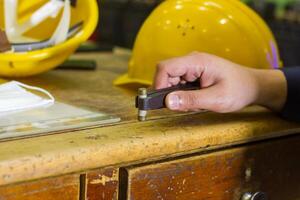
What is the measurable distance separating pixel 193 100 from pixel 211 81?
43mm

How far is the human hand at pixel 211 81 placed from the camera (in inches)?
25.0

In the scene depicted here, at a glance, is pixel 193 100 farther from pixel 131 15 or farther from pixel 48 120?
pixel 131 15

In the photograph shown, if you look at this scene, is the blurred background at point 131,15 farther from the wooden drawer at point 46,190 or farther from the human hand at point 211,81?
the wooden drawer at point 46,190

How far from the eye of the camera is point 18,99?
658 mm

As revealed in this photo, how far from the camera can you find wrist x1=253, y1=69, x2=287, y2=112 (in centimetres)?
69

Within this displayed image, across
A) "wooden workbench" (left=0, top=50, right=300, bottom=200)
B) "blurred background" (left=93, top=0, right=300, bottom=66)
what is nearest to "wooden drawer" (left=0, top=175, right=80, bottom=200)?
"wooden workbench" (left=0, top=50, right=300, bottom=200)

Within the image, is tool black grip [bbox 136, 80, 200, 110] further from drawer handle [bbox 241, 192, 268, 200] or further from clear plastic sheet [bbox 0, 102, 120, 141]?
drawer handle [bbox 241, 192, 268, 200]

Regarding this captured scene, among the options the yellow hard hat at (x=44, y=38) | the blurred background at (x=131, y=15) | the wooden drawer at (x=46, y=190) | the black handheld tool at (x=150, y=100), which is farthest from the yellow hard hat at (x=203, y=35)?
the blurred background at (x=131, y=15)

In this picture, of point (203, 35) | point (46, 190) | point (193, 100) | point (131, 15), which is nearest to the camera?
point (46, 190)

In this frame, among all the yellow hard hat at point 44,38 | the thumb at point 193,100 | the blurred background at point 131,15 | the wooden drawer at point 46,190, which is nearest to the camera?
the wooden drawer at point 46,190

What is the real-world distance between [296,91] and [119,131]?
24 centimetres

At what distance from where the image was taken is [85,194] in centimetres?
55

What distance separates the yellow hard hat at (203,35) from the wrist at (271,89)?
92mm

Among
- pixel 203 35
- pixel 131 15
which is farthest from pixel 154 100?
pixel 131 15
